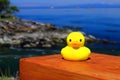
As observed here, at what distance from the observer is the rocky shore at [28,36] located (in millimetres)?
20984

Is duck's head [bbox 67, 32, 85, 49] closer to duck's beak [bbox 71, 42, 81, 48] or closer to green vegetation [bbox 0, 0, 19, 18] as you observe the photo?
duck's beak [bbox 71, 42, 81, 48]

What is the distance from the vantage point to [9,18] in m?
26.7

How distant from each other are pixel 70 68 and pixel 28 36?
18.9 meters

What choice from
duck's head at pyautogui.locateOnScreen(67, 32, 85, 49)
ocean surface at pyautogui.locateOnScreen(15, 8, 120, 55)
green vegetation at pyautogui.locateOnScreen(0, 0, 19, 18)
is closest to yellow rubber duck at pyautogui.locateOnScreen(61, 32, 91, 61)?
duck's head at pyautogui.locateOnScreen(67, 32, 85, 49)

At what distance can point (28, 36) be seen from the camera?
71.6 ft

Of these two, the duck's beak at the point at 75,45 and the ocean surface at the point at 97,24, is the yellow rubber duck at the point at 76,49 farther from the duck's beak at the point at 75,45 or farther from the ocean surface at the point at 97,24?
the ocean surface at the point at 97,24

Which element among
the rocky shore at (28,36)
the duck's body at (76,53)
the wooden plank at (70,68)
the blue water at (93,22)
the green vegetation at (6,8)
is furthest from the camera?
the blue water at (93,22)

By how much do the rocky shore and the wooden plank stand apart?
56.4 ft

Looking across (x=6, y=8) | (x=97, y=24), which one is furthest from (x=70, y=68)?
(x=97, y=24)

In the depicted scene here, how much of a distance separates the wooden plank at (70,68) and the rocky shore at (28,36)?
1719cm

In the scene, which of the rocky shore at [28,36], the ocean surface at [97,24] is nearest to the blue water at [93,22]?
the ocean surface at [97,24]

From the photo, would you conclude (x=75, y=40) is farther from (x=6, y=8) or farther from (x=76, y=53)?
(x=6, y=8)

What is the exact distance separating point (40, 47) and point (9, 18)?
691cm

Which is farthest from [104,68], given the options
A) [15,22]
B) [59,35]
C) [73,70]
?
[15,22]
